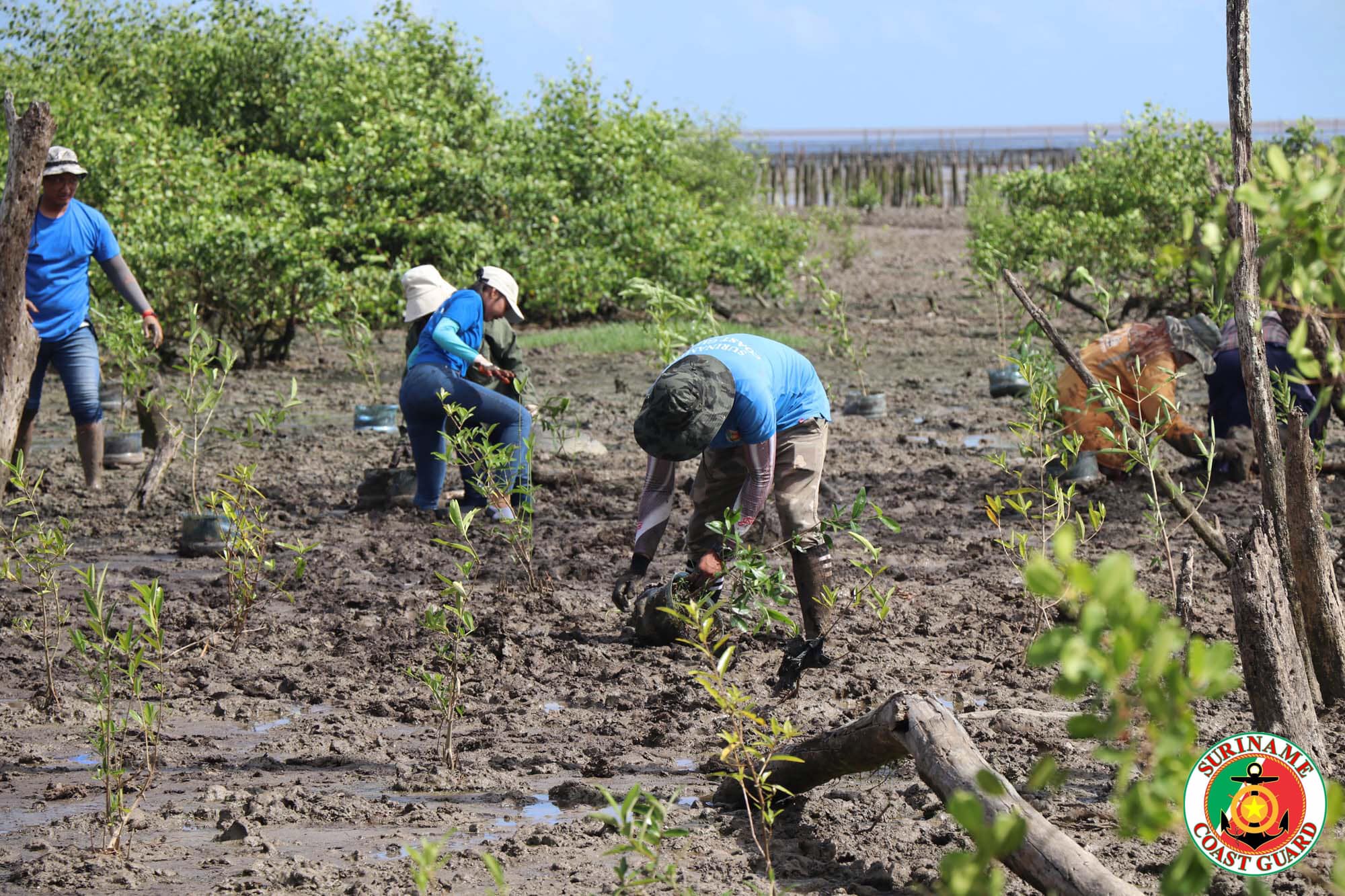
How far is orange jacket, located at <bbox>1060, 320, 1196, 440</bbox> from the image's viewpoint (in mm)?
6586

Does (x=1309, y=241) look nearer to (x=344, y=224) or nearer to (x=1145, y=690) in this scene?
(x=1145, y=690)

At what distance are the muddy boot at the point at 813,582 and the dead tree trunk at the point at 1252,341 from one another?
4.76 feet

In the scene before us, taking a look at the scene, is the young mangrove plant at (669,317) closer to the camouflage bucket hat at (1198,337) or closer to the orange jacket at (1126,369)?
the orange jacket at (1126,369)

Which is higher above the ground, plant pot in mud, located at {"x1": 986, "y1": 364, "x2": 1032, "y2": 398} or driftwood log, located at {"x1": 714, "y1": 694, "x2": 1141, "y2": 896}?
plant pot in mud, located at {"x1": 986, "y1": 364, "x2": 1032, "y2": 398}

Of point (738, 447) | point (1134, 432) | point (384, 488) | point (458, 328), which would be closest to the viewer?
point (1134, 432)

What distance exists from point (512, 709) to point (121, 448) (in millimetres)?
4996

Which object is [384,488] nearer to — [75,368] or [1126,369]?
[75,368]

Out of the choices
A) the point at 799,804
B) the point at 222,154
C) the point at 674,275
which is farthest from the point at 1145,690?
the point at 222,154

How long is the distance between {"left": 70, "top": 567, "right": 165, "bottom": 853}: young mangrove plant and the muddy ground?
7cm

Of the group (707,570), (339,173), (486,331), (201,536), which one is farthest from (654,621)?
(339,173)

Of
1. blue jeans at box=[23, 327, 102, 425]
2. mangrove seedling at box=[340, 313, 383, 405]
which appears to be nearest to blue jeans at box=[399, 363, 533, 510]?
blue jeans at box=[23, 327, 102, 425]

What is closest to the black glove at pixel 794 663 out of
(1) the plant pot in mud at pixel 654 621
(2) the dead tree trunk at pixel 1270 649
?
(1) the plant pot in mud at pixel 654 621

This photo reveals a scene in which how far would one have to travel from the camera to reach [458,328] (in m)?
6.51

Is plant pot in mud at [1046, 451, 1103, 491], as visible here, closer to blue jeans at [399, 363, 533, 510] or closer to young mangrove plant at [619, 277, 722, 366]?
young mangrove plant at [619, 277, 722, 366]
